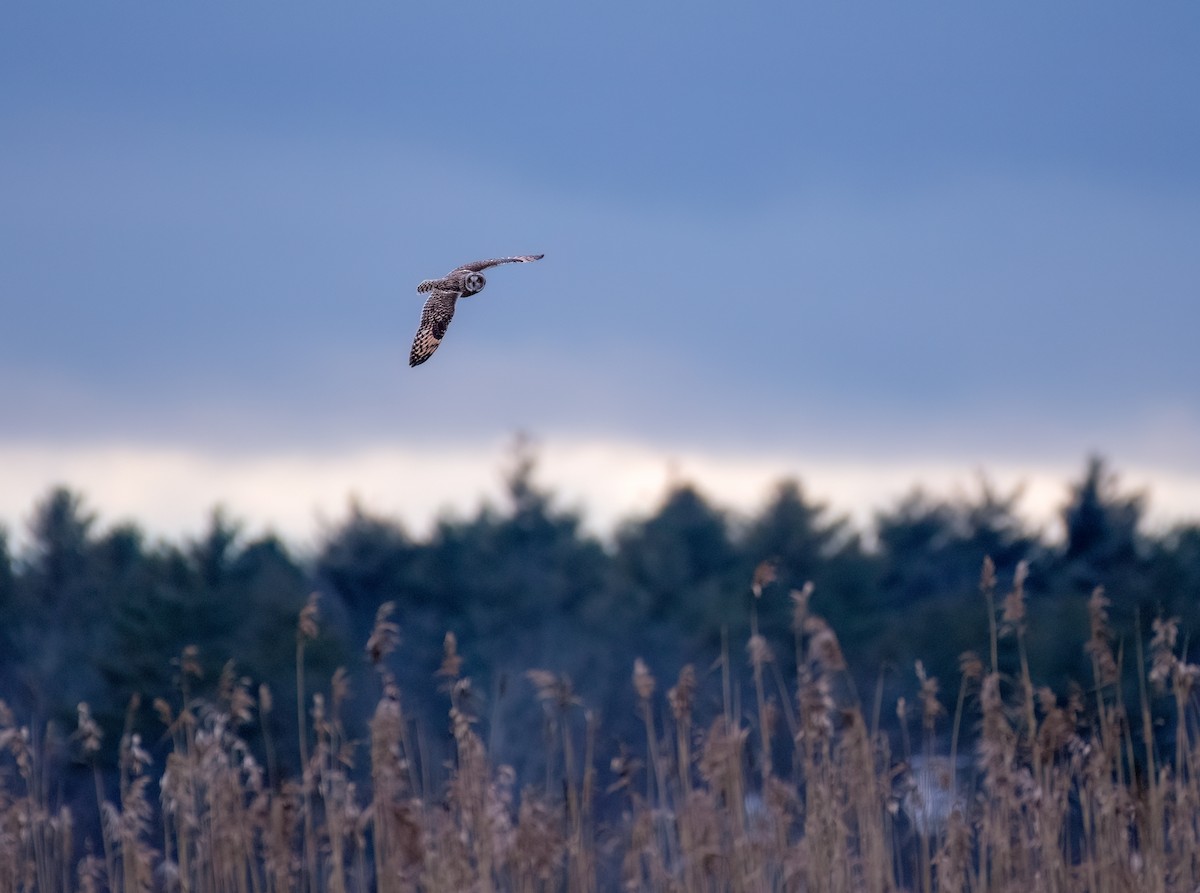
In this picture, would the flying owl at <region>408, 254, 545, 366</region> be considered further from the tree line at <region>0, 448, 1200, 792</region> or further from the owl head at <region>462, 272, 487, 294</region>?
the tree line at <region>0, 448, 1200, 792</region>

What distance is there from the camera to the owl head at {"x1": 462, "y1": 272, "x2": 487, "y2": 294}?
8.52m

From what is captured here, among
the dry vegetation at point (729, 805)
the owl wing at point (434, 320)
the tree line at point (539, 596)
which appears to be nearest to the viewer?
the dry vegetation at point (729, 805)

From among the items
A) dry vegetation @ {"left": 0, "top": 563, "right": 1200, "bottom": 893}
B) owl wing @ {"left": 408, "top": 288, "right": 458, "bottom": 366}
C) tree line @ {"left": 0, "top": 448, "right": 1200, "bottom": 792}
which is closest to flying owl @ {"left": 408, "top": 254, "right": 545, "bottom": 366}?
owl wing @ {"left": 408, "top": 288, "right": 458, "bottom": 366}

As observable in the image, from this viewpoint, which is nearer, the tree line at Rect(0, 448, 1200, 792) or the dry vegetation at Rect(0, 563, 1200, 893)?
the dry vegetation at Rect(0, 563, 1200, 893)

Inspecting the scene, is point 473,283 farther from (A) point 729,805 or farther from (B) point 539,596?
(B) point 539,596

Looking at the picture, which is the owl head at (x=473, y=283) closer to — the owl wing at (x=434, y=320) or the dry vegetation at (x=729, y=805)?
the owl wing at (x=434, y=320)

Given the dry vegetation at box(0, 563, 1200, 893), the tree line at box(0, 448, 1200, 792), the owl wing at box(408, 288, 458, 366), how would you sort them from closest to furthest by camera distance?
the dry vegetation at box(0, 563, 1200, 893)
the owl wing at box(408, 288, 458, 366)
the tree line at box(0, 448, 1200, 792)

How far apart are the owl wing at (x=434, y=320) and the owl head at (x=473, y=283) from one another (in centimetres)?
10

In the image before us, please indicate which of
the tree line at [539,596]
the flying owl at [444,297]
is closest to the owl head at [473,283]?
the flying owl at [444,297]

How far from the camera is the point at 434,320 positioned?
860 cm

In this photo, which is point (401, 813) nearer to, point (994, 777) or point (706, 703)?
point (994, 777)

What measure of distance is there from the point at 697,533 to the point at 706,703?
22.2 meters

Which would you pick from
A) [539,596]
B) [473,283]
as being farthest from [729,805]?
[539,596]

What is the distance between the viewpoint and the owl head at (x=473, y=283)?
335 inches
